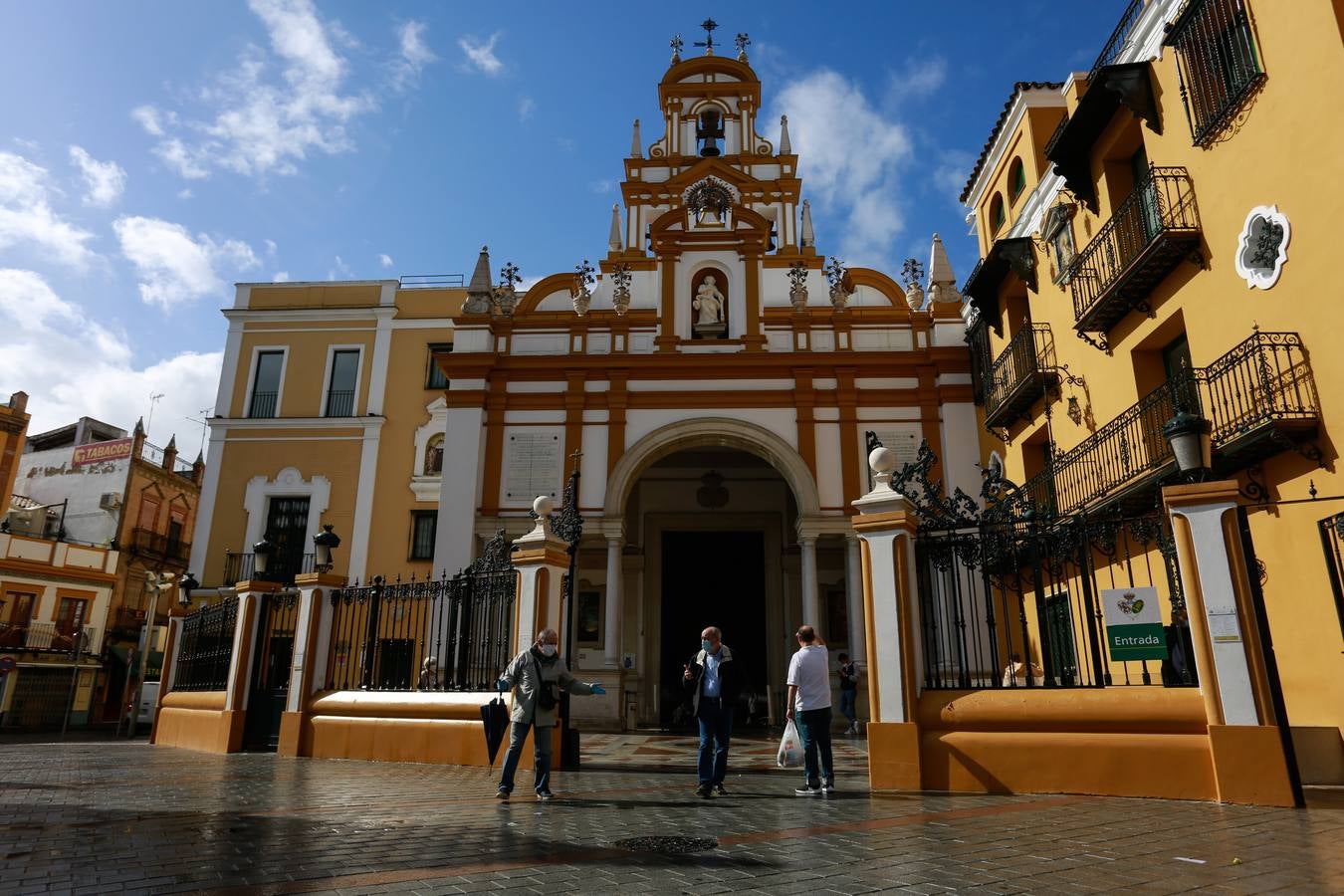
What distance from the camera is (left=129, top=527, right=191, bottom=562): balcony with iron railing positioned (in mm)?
34031

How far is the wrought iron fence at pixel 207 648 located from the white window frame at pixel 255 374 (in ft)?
29.1

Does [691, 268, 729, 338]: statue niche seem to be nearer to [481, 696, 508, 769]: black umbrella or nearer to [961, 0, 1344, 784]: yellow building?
[961, 0, 1344, 784]: yellow building

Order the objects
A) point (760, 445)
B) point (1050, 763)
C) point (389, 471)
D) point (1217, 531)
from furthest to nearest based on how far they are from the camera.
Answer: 1. point (389, 471)
2. point (760, 445)
3. point (1050, 763)
4. point (1217, 531)

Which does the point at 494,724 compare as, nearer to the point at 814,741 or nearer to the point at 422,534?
the point at 814,741

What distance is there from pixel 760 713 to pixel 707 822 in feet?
48.0

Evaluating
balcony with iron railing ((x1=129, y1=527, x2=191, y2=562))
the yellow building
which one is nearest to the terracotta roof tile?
the yellow building

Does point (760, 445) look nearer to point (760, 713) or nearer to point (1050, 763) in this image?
point (760, 713)

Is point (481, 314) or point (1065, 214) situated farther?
point (481, 314)

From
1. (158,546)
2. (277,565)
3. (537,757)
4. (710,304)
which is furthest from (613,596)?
(158,546)

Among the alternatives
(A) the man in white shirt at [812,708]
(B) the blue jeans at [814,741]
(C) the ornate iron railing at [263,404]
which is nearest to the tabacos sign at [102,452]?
(C) the ornate iron railing at [263,404]

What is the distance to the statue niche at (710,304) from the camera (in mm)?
19547

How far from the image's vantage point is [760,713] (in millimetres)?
20000

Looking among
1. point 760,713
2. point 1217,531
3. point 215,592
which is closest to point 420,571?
point 215,592

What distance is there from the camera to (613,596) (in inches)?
678
